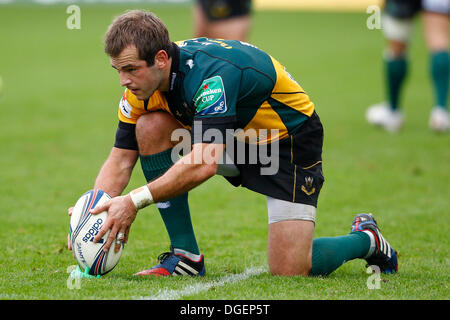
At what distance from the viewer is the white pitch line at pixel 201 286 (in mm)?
3602

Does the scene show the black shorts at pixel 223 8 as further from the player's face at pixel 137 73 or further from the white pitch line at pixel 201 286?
the player's face at pixel 137 73

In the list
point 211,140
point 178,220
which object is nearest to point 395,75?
point 178,220

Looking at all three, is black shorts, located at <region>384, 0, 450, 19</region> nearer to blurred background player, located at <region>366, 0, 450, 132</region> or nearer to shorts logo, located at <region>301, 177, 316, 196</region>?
blurred background player, located at <region>366, 0, 450, 132</region>

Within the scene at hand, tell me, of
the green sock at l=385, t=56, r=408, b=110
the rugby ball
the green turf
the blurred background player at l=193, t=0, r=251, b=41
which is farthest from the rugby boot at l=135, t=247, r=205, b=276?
the green sock at l=385, t=56, r=408, b=110

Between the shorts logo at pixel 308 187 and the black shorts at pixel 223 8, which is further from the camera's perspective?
the black shorts at pixel 223 8

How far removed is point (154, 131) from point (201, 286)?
3.08 ft

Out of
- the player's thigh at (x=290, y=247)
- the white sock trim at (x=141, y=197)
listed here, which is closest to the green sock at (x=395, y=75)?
the player's thigh at (x=290, y=247)

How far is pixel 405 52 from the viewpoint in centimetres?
975

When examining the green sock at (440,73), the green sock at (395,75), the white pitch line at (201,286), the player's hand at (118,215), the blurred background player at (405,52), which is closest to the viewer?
the white pitch line at (201,286)

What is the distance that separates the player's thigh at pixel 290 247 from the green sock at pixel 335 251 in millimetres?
57

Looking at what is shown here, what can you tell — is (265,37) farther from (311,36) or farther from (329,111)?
(329,111)

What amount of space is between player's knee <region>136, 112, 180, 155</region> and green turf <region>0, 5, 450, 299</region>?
2.45ft
